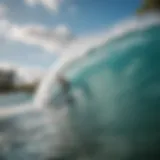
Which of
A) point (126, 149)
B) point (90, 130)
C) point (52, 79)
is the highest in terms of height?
point (52, 79)

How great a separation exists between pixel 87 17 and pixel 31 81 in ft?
1.20

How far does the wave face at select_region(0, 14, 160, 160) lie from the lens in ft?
4.29

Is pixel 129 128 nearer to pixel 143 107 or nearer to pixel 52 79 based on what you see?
pixel 143 107

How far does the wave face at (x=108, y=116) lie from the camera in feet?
4.29

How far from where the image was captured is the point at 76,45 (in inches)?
54.2

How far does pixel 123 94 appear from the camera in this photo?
1.34 metres

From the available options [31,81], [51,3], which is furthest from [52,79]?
[51,3]

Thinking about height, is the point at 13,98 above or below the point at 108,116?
above

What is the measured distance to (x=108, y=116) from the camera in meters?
1.34

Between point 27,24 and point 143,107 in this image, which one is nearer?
point 143,107

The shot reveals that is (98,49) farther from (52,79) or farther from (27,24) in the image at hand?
(27,24)

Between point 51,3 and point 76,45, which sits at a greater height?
point 51,3

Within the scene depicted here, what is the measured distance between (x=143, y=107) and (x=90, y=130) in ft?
0.78

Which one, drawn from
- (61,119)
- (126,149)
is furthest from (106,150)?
(61,119)
